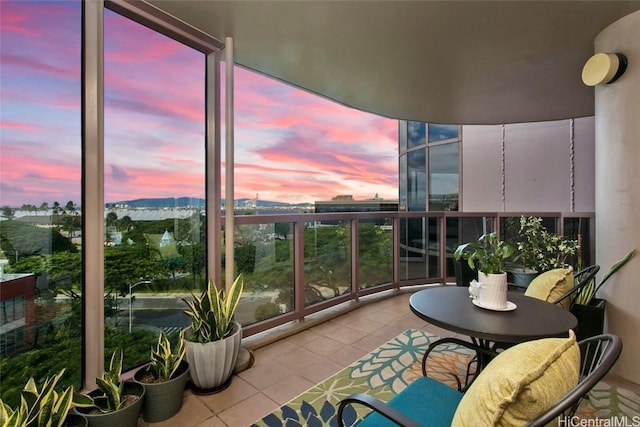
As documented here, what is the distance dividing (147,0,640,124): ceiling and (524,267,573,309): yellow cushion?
1952 millimetres

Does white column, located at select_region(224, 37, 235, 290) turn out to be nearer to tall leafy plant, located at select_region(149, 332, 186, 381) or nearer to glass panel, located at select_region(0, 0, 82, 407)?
tall leafy plant, located at select_region(149, 332, 186, 381)

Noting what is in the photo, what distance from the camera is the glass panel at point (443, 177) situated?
23.1 ft

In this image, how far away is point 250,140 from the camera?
16.6ft

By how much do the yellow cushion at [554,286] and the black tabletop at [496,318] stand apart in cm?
22

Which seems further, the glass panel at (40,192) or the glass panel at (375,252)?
the glass panel at (375,252)

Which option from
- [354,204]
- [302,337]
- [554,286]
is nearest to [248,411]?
[302,337]

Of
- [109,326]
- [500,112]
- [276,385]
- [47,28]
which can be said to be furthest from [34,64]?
[500,112]

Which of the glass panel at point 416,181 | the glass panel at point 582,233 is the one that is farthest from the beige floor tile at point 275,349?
the glass panel at point 416,181

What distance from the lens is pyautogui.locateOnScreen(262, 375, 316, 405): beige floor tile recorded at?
6.91 ft

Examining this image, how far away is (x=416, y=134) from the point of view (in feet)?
26.0

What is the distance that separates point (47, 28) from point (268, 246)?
2.23 metres

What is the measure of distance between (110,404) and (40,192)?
1.26 metres

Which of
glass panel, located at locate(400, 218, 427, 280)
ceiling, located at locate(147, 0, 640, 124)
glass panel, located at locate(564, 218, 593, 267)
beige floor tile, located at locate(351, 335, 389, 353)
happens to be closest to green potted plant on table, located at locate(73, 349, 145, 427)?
beige floor tile, located at locate(351, 335, 389, 353)

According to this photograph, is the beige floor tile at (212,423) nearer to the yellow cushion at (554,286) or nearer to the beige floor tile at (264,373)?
the beige floor tile at (264,373)
